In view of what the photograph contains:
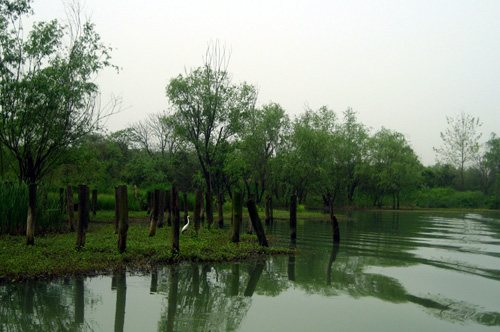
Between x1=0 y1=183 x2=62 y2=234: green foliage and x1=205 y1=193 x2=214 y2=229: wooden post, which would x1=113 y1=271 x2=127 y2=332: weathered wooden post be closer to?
x1=0 y1=183 x2=62 y2=234: green foliage

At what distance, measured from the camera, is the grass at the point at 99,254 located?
10.3 metres

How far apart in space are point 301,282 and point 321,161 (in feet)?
109

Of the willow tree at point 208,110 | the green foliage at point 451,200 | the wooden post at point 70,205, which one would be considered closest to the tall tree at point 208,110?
the willow tree at point 208,110

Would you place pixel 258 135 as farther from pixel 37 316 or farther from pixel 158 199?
pixel 37 316

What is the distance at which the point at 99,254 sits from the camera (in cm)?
1210

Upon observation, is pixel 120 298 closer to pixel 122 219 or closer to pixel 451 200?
pixel 122 219

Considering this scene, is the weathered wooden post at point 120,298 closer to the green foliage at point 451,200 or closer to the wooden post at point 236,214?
the wooden post at point 236,214

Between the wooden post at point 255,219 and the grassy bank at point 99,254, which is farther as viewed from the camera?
the wooden post at point 255,219

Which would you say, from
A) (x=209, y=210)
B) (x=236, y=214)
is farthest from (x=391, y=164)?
(x=236, y=214)

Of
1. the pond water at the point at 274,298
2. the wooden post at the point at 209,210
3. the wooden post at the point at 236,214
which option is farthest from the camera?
the wooden post at the point at 209,210

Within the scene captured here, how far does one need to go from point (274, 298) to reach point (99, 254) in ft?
17.5

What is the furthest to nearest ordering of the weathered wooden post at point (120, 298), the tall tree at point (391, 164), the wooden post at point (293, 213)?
the tall tree at point (391, 164), the wooden post at point (293, 213), the weathered wooden post at point (120, 298)

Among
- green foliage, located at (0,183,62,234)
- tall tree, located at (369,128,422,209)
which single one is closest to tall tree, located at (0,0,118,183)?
green foliage, located at (0,183,62,234)

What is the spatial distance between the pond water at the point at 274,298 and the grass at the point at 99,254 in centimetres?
45
